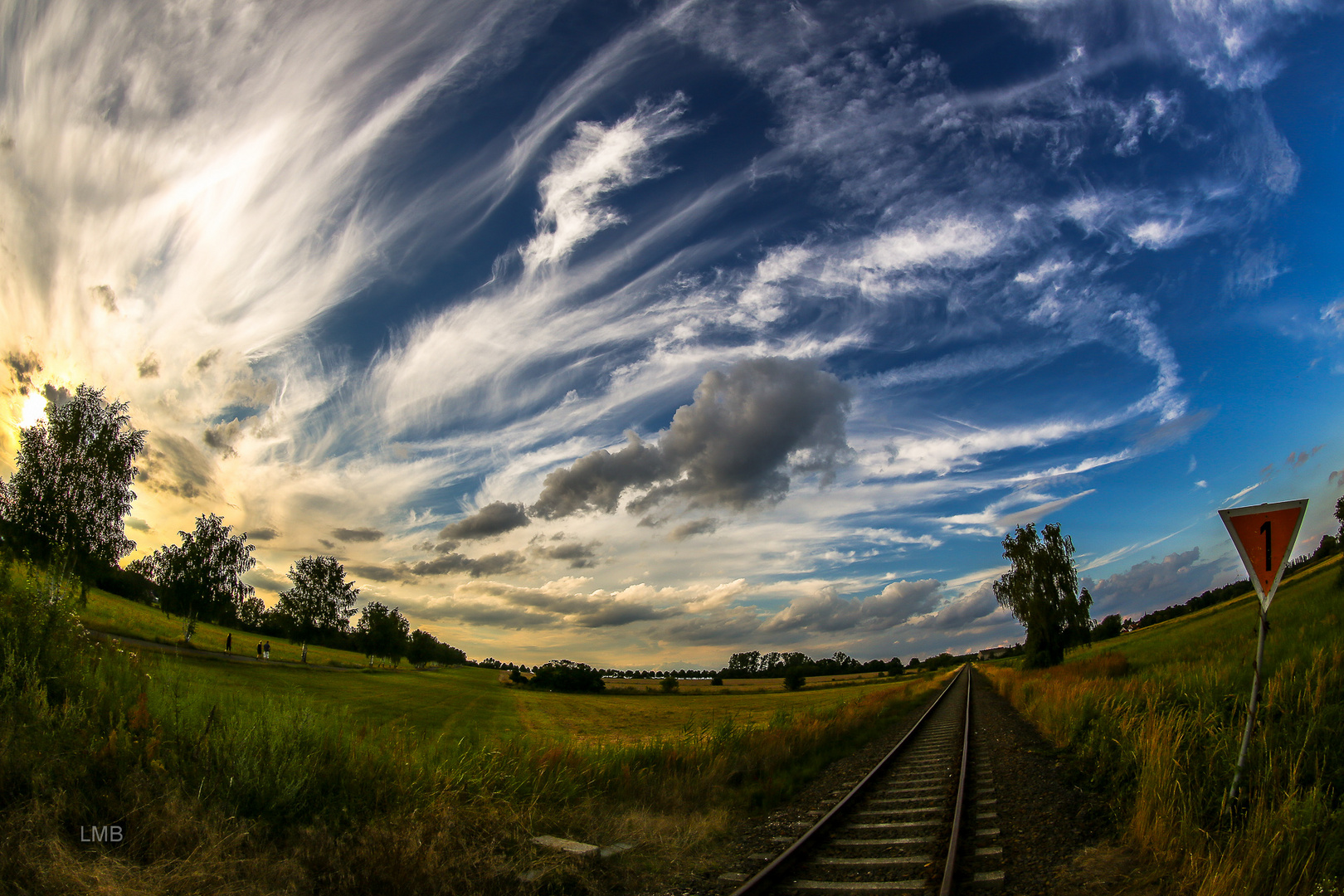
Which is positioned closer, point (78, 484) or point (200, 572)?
point (78, 484)

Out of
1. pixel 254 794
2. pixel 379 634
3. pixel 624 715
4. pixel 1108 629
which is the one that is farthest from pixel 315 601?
pixel 1108 629

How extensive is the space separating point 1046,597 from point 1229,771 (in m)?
40.0

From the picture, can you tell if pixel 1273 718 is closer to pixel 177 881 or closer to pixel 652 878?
pixel 652 878

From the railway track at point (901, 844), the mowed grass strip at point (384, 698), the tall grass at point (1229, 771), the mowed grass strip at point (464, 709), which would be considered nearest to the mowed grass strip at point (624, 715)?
the mowed grass strip at point (464, 709)

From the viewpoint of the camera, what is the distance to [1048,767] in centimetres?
1112

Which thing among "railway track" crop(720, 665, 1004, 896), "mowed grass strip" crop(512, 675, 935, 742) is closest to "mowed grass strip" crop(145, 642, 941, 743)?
"mowed grass strip" crop(512, 675, 935, 742)

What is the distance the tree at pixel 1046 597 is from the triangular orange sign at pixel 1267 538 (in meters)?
40.2

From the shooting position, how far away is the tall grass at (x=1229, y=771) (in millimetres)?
4586

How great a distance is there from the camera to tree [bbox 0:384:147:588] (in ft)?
103

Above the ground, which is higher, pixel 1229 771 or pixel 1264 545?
pixel 1264 545

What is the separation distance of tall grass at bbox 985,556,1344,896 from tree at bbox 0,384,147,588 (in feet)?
149

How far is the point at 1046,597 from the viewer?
131ft

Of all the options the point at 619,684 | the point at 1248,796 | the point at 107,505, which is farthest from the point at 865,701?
the point at 619,684

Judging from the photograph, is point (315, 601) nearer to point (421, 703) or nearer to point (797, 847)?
point (421, 703)
